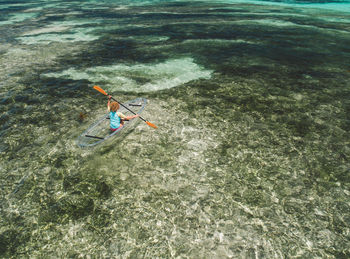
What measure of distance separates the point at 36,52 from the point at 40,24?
1447 cm

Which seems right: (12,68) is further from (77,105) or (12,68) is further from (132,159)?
(132,159)

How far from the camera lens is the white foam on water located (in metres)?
14.5

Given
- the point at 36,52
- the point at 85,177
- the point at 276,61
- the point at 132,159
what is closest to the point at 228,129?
the point at 132,159

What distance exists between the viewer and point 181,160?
8.69m

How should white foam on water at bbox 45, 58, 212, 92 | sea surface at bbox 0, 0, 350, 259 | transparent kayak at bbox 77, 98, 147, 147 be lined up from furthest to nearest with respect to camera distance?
white foam on water at bbox 45, 58, 212, 92
transparent kayak at bbox 77, 98, 147, 147
sea surface at bbox 0, 0, 350, 259

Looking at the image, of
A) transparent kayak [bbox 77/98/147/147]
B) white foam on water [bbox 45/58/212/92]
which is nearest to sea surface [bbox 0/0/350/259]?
white foam on water [bbox 45/58/212/92]

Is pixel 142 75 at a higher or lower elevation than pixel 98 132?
higher

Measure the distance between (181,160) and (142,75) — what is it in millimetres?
9040

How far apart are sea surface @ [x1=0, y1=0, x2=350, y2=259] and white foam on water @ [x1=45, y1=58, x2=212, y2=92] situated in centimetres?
11

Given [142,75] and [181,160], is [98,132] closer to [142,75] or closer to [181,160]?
[181,160]

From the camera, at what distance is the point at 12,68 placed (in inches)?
666

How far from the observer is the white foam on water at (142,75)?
14531mm

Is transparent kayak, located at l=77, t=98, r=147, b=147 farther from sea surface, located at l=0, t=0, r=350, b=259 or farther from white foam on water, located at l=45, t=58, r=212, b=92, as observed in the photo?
white foam on water, located at l=45, t=58, r=212, b=92

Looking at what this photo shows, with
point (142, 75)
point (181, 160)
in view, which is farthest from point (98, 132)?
point (142, 75)
